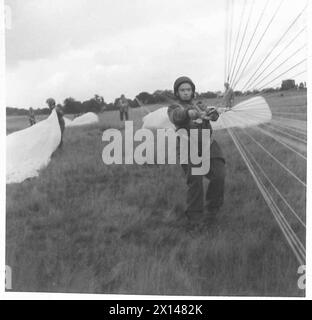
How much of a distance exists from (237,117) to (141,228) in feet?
2.12

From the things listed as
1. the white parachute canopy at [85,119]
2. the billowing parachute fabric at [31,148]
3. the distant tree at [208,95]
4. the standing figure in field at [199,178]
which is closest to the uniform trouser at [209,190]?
the standing figure in field at [199,178]

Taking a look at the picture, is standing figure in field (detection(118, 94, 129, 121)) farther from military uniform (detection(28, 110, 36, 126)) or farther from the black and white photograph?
military uniform (detection(28, 110, 36, 126))

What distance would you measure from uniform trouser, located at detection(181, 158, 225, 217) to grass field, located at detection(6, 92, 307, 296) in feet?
0.14

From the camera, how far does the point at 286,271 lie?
1798 millimetres

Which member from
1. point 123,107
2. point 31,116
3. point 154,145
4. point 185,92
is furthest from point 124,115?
point 31,116

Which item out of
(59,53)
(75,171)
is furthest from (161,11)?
(75,171)

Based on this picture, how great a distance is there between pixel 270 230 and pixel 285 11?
0.95 metres

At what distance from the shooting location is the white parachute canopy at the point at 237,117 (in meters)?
1.87

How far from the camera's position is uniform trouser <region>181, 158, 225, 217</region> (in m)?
1.88

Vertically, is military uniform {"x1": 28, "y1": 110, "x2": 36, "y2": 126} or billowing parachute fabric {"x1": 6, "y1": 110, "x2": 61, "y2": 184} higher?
military uniform {"x1": 28, "y1": 110, "x2": 36, "y2": 126}

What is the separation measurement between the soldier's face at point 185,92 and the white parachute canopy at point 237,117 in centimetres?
9

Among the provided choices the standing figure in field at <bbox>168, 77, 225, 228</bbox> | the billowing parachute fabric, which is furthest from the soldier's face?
the billowing parachute fabric

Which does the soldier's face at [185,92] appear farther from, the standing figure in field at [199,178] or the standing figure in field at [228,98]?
the standing figure in field at [228,98]

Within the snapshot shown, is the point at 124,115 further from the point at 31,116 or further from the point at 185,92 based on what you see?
the point at 31,116
